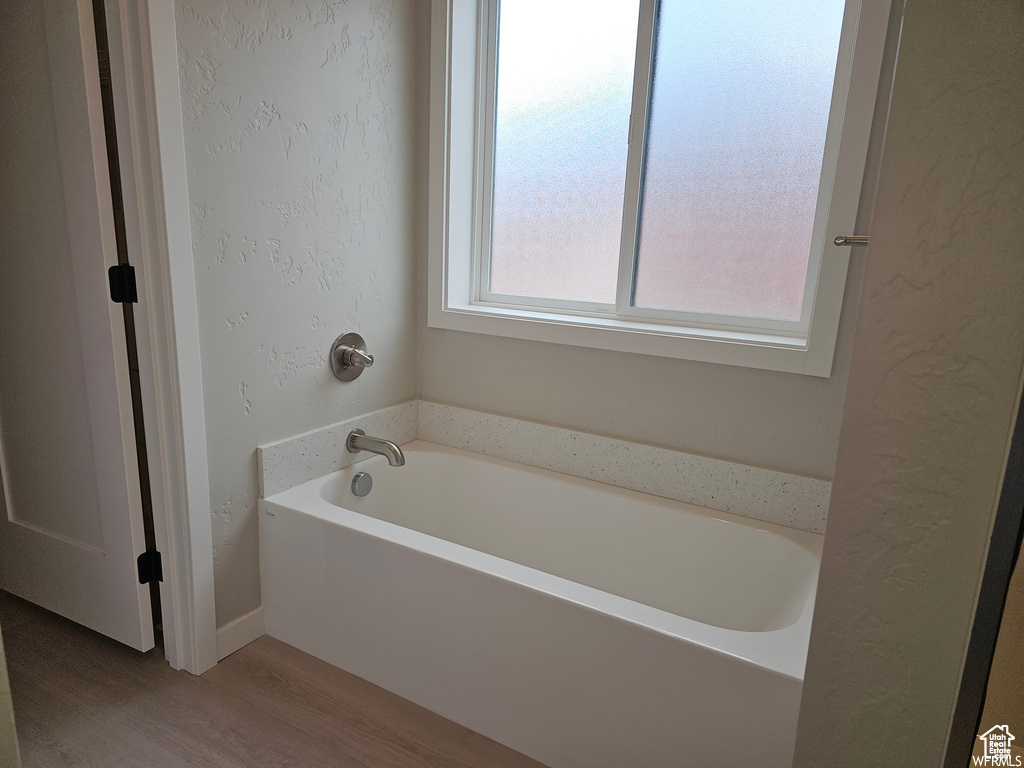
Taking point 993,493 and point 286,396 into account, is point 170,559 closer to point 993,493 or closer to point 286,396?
point 286,396

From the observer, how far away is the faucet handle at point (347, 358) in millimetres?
2049

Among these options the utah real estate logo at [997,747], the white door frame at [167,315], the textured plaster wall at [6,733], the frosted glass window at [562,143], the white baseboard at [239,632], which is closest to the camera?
the utah real estate logo at [997,747]

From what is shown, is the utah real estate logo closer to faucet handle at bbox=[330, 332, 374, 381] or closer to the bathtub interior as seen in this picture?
the bathtub interior

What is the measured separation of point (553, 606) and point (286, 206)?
130 cm

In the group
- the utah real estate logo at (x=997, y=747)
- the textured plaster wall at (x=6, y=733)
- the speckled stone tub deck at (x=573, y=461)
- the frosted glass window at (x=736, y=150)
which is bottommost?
the speckled stone tub deck at (x=573, y=461)

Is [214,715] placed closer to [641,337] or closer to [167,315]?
[167,315]

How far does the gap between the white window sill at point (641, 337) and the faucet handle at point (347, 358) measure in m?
0.34

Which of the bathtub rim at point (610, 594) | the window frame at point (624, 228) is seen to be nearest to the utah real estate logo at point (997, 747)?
the bathtub rim at point (610, 594)

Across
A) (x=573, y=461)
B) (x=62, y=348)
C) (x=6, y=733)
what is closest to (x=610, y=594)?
(x=573, y=461)

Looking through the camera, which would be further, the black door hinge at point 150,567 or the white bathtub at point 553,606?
the black door hinge at point 150,567

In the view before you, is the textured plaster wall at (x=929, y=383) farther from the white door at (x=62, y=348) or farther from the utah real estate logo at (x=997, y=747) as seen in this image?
the white door at (x=62, y=348)

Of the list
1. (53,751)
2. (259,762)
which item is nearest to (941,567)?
(259,762)

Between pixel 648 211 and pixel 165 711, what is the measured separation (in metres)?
1.95

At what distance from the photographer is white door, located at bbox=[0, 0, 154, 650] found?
149 centimetres
